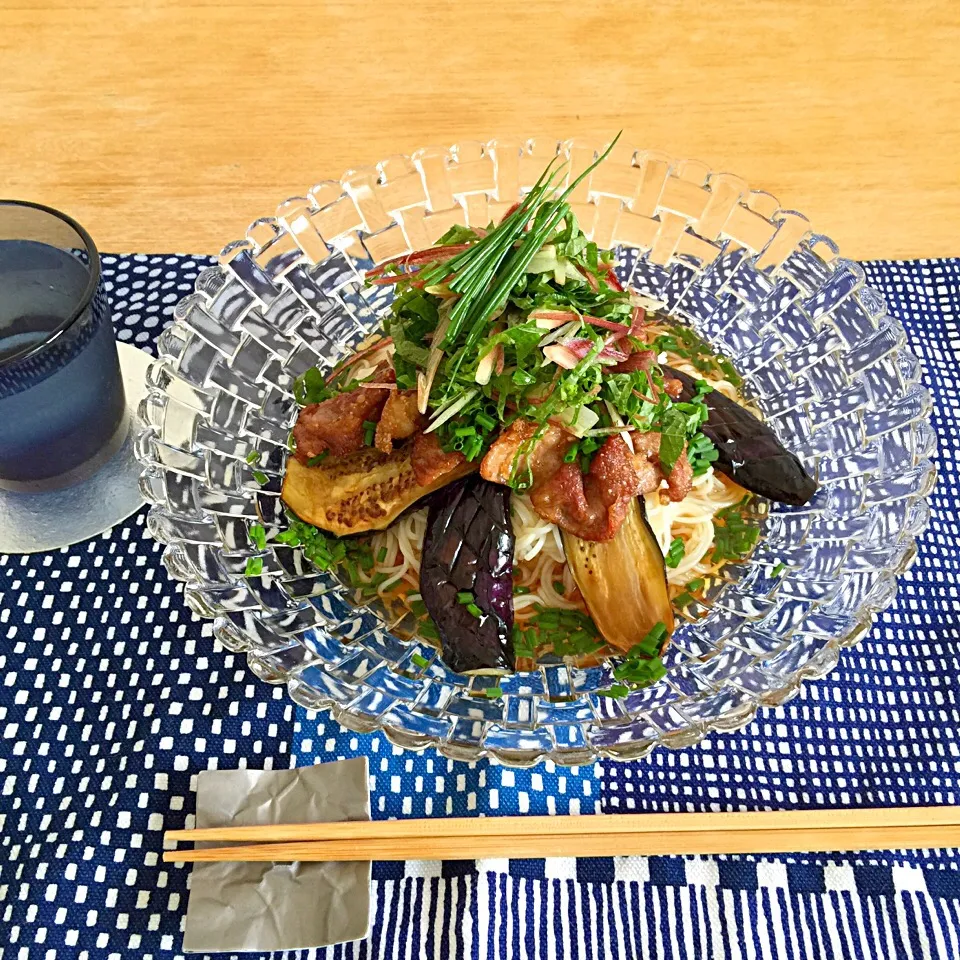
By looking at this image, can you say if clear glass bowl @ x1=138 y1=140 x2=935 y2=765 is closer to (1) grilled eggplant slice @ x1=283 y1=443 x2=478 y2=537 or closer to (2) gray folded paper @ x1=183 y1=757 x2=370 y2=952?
(1) grilled eggplant slice @ x1=283 y1=443 x2=478 y2=537

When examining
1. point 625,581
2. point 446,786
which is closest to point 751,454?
point 625,581

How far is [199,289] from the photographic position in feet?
8.48

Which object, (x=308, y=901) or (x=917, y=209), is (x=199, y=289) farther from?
(x=917, y=209)

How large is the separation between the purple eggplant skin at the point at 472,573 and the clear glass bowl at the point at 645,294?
96 millimetres

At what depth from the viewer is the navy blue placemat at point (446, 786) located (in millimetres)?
2127

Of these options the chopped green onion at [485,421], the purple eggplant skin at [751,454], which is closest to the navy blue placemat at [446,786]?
the purple eggplant skin at [751,454]

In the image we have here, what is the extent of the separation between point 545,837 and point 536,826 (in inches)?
1.3

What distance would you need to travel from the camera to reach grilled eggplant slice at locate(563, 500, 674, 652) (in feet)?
7.16

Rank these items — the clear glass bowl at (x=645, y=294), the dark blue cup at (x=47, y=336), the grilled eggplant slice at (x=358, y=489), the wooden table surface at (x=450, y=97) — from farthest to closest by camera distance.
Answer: the wooden table surface at (x=450, y=97) → the dark blue cup at (x=47, y=336) → the grilled eggplant slice at (x=358, y=489) → the clear glass bowl at (x=645, y=294)

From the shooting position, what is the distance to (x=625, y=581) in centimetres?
221

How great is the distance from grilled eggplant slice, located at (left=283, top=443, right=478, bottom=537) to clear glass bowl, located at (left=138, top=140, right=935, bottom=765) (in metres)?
0.12

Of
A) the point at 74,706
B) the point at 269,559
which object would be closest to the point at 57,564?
the point at 74,706

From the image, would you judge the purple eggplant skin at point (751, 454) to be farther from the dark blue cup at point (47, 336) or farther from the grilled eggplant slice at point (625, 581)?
the dark blue cup at point (47, 336)

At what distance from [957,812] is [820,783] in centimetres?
31
